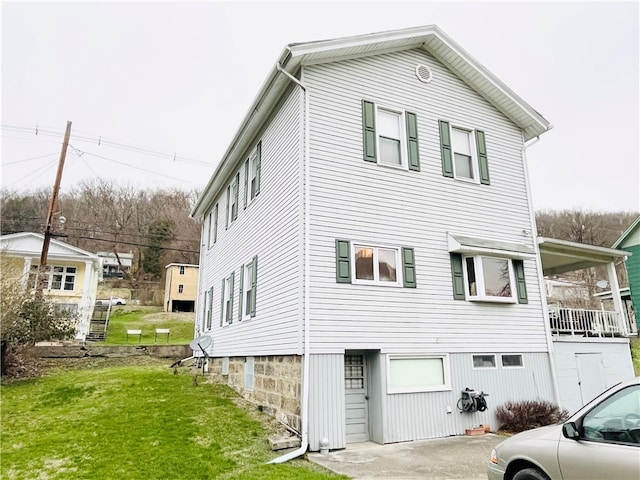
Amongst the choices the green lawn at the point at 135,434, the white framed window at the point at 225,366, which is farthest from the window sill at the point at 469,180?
the white framed window at the point at 225,366

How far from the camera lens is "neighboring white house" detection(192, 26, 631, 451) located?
8641 millimetres

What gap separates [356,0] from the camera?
1501 cm

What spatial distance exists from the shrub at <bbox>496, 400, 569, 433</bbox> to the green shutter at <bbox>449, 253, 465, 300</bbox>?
2.72m

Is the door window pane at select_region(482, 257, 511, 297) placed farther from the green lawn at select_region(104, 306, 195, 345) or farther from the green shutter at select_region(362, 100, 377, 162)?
the green lawn at select_region(104, 306, 195, 345)

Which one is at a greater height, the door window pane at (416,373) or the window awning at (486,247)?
the window awning at (486,247)

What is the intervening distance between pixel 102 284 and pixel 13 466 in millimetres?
41345

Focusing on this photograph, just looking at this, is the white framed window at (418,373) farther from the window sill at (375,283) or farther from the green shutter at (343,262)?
the green shutter at (343,262)

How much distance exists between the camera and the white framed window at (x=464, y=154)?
11336mm

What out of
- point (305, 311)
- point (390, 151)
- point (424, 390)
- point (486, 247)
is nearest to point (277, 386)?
point (305, 311)

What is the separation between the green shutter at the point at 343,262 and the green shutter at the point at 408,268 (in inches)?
55.1

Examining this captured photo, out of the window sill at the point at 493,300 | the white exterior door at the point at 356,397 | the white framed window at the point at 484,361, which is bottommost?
the white exterior door at the point at 356,397

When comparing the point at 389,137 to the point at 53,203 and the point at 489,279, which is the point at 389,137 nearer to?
the point at 489,279

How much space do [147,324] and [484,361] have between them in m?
29.6

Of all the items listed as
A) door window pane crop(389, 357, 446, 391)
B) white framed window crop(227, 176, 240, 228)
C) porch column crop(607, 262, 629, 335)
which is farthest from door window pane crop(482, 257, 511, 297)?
white framed window crop(227, 176, 240, 228)
